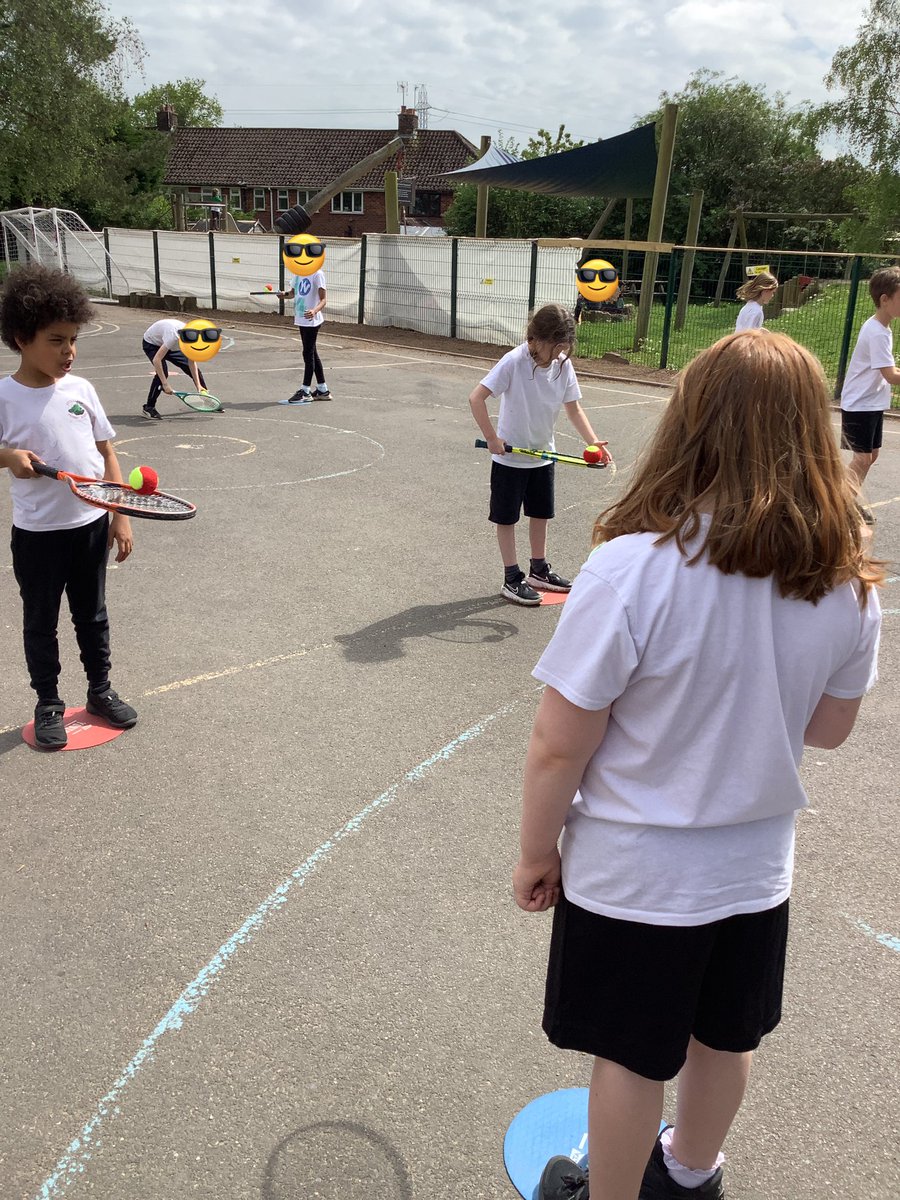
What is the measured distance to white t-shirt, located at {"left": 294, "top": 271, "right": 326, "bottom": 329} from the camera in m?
12.2

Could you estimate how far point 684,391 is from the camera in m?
1.58

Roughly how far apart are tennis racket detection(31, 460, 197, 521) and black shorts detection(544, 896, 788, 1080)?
257cm

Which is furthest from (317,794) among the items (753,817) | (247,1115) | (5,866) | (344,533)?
(344,533)

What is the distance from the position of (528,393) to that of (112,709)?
9.59ft

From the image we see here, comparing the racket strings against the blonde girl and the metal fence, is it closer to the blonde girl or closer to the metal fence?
the blonde girl

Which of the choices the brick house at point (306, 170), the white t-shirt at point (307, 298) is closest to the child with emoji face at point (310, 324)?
the white t-shirt at point (307, 298)

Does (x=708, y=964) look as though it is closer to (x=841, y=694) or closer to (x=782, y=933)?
(x=782, y=933)

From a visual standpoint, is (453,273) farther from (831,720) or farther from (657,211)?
(831,720)

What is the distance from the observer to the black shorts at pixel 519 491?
5910 mm

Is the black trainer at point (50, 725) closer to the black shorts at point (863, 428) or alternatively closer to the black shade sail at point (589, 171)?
the black shorts at point (863, 428)

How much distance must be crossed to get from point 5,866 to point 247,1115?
1.46 metres

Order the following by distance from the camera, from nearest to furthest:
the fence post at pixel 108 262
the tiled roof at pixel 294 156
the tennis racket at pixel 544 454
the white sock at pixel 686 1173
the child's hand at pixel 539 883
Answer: the child's hand at pixel 539 883, the white sock at pixel 686 1173, the tennis racket at pixel 544 454, the fence post at pixel 108 262, the tiled roof at pixel 294 156

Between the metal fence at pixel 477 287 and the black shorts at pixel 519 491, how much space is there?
960 cm

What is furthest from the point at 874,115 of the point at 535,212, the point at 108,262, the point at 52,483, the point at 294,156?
the point at 294,156
